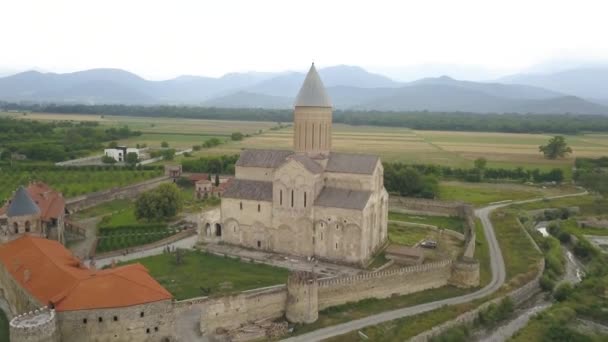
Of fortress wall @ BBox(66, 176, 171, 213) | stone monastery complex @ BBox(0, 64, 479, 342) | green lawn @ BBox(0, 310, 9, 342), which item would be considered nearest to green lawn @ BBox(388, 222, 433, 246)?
stone monastery complex @ BBox(0, 64, 479, 342)

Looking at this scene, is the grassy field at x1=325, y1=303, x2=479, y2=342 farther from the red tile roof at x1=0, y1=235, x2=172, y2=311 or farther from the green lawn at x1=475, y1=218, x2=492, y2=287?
the red tile roof at x1=0, y1=235, x2=172, y2=311

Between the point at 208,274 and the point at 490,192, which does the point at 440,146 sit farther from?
the point at 208,274

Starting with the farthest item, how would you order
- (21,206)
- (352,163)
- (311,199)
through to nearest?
(352,163)
(311,199)
(21,206)

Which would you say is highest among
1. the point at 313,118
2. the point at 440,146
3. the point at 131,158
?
the point at 313,118

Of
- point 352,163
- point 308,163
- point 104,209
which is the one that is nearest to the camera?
point 308,163

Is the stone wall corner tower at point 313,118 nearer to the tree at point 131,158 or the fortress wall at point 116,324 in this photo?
the fortress wall at point 116,324

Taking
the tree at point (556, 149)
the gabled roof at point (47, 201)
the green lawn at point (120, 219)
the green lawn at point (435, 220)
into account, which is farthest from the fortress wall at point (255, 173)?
the tree at point (556, 149)

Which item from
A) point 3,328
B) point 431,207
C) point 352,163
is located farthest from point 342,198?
point 3,328

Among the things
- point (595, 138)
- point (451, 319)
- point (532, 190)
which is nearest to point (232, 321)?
point (451, 319)
